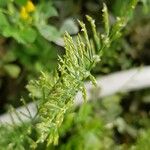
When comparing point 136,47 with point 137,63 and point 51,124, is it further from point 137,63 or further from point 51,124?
point 51,124

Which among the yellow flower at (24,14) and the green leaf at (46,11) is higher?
the yellow flower at (24,14)

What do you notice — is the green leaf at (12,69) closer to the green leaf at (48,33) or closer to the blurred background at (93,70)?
the blurred background at (93,70)

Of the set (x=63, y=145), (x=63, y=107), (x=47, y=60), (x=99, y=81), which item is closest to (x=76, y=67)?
(x=63, y=107)

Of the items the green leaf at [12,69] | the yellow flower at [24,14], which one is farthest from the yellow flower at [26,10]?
the green leaf at [12,69]

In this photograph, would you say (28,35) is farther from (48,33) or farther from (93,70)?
(93,70)

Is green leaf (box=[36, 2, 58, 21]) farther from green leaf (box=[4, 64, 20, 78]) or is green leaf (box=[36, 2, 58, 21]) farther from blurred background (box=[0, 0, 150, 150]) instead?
green leaf (box=[4, 64, 20, 78])

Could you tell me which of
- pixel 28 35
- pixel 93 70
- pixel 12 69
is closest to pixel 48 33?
pixel 28 35

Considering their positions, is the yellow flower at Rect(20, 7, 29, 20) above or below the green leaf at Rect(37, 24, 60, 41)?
above

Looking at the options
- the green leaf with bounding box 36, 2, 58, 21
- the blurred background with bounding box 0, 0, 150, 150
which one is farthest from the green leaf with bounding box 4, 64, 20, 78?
the green leaf with bounding box 36, 2, 58, 21
